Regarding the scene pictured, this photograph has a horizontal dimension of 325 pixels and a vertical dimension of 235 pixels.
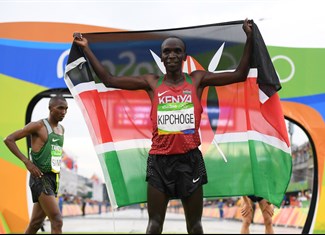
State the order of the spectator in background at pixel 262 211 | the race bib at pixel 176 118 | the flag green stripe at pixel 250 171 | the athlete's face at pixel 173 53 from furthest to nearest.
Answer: the spectator in background at pixel 262 211 < the flag green stripe at pixel 250 171 < the race bib at pixel 176 118 < the athlete's face at pixel 173 53

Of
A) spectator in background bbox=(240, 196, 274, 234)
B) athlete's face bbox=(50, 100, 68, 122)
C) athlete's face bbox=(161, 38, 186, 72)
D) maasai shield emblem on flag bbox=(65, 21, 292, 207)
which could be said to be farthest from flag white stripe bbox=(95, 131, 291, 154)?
spectator in background bbox=(240, 196, 274, 234)

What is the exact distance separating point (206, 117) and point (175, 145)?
4.78ft

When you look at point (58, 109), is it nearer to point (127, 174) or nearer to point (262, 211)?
point (127, 174)

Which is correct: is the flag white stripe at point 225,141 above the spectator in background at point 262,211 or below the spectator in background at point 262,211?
above

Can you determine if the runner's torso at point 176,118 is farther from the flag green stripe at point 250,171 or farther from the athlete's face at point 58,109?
the athlete's face at point 58,109

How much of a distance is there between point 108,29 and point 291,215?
8596mm

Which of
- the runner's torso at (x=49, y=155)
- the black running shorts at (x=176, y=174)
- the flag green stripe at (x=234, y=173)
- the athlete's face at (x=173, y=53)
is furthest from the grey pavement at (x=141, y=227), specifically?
the athlete's face at (x=173, y=53)

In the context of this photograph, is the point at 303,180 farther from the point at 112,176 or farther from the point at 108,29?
the point at 112,176

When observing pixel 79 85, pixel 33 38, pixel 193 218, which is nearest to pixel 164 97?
pixel 193 218

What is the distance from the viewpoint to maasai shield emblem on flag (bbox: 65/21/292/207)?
5586mm

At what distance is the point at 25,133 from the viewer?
6.05 metres

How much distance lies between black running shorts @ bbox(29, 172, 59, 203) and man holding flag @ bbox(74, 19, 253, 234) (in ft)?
5.92

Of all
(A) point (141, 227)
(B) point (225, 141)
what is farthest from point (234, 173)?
(A) point (141, 227)

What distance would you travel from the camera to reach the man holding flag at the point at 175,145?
4.52 metres
